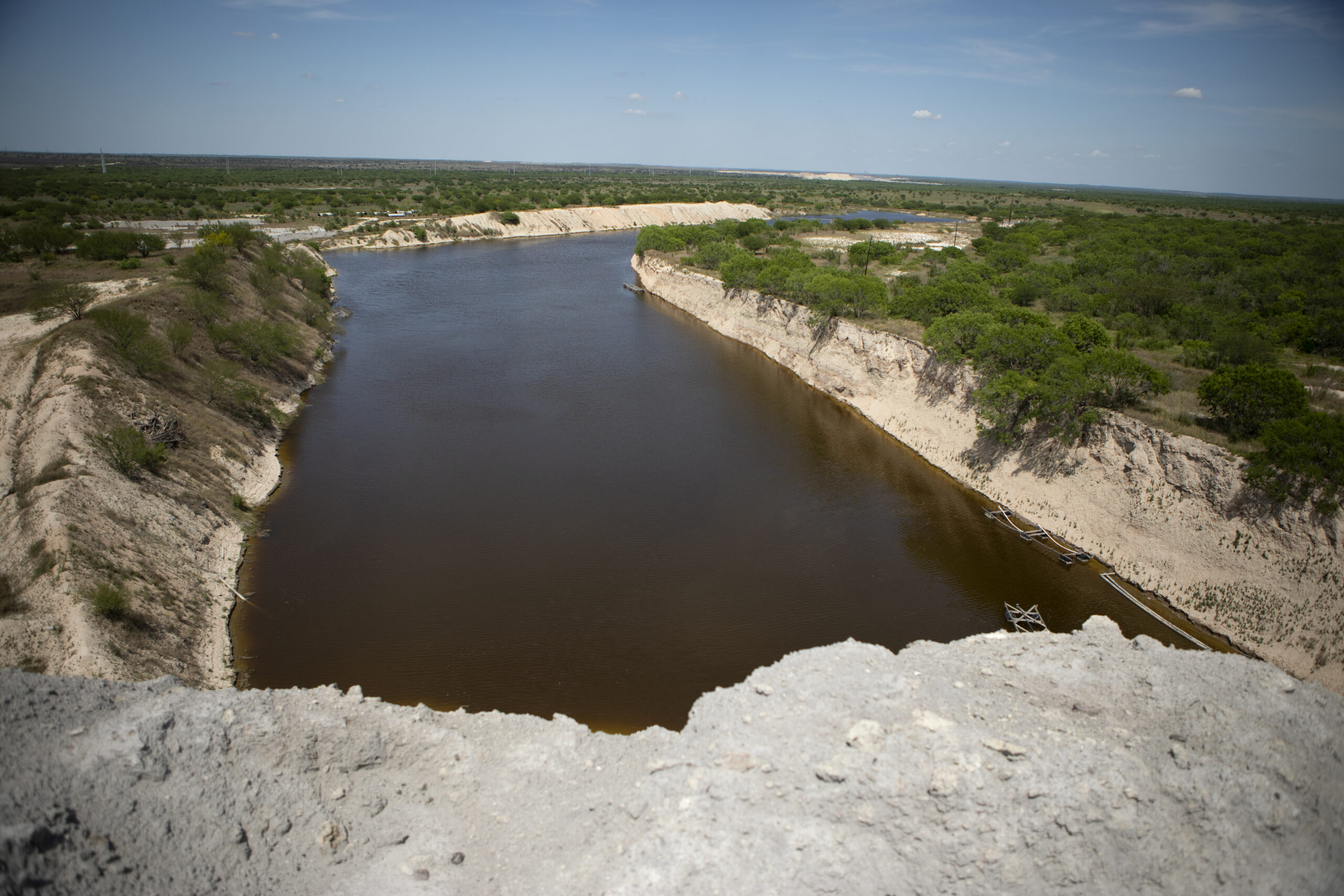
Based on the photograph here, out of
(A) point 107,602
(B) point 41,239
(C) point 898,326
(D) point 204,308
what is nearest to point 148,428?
(A) point 107,602

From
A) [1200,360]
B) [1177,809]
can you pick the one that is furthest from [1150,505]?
[1177,809]

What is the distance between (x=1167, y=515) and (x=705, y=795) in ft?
68.6

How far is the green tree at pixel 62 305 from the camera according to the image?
30.1 meters

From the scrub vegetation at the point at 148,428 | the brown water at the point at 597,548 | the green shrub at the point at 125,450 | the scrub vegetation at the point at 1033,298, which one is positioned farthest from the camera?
the scrub vegetation at the point at 1033,298

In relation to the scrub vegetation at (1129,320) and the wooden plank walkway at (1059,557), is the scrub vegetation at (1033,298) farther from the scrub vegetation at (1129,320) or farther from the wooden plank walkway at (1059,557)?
the wooden plank walkway at (1059,557)

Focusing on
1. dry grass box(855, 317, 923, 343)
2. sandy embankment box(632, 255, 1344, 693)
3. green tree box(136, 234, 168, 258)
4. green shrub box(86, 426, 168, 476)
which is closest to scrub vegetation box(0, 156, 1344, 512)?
green tree box(136, 234, 168, 258)

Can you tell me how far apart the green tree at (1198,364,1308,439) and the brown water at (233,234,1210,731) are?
7949 mm

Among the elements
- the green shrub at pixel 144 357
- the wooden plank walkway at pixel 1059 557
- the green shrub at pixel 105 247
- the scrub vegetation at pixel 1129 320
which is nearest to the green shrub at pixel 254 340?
the green shrub at pixel 144 357

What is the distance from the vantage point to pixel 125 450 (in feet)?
67.8

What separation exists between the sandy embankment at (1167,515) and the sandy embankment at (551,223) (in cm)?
7742

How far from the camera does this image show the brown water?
17.5m

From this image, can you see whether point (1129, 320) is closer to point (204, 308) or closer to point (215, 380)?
point (215, 380)

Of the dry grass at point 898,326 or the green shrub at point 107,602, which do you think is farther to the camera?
the dry grass at point 898,326

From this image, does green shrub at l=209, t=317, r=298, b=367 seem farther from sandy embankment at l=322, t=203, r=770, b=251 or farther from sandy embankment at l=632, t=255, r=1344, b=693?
sandy embankment at l=322, t=203, r=770, b=251
